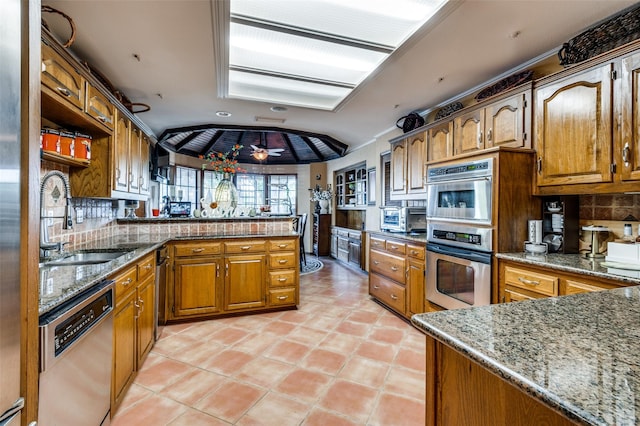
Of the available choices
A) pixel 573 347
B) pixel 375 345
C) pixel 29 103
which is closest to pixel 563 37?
pixel 573 347

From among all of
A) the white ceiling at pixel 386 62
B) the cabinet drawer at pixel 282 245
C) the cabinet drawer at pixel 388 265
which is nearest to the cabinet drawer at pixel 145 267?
the cabinet drawer at pixel 282 245

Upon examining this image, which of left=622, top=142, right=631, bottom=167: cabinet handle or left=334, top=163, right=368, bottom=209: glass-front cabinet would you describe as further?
left=334, top=163, right=368, bottom=209: glass-front cabinet

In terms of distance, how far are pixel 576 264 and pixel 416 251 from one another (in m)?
1.40

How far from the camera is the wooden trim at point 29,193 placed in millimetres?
698

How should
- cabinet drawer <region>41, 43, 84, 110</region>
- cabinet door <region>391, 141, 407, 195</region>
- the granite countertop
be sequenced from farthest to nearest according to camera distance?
cabinet door <region>391, 141, 407, 195</region>
cabinet drawer <region>41, 43, 84, 110</region>
the granite countertop

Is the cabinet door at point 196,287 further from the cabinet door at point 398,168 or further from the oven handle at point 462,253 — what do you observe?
the cabinet door at point 398,168

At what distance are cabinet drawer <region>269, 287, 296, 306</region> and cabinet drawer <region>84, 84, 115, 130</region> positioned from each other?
88.5 inches

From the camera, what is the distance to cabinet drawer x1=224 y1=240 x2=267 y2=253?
3273mm

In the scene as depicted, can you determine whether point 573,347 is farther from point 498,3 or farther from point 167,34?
point 167,34

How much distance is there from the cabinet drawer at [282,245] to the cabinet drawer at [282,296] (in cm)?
48

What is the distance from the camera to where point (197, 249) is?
124 inches

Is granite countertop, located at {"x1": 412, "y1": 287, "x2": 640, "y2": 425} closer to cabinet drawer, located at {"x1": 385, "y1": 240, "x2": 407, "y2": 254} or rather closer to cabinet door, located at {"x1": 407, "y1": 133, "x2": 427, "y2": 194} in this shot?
cabinet drawer, located at {"x1": 385, "y1": 240, "x2": 407, "y2": 254}

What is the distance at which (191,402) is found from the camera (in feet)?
6.31

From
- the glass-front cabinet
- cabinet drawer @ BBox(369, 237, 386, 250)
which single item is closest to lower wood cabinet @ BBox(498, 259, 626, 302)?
cabinet drawer @ BBox(369, 237, 386, 250)
